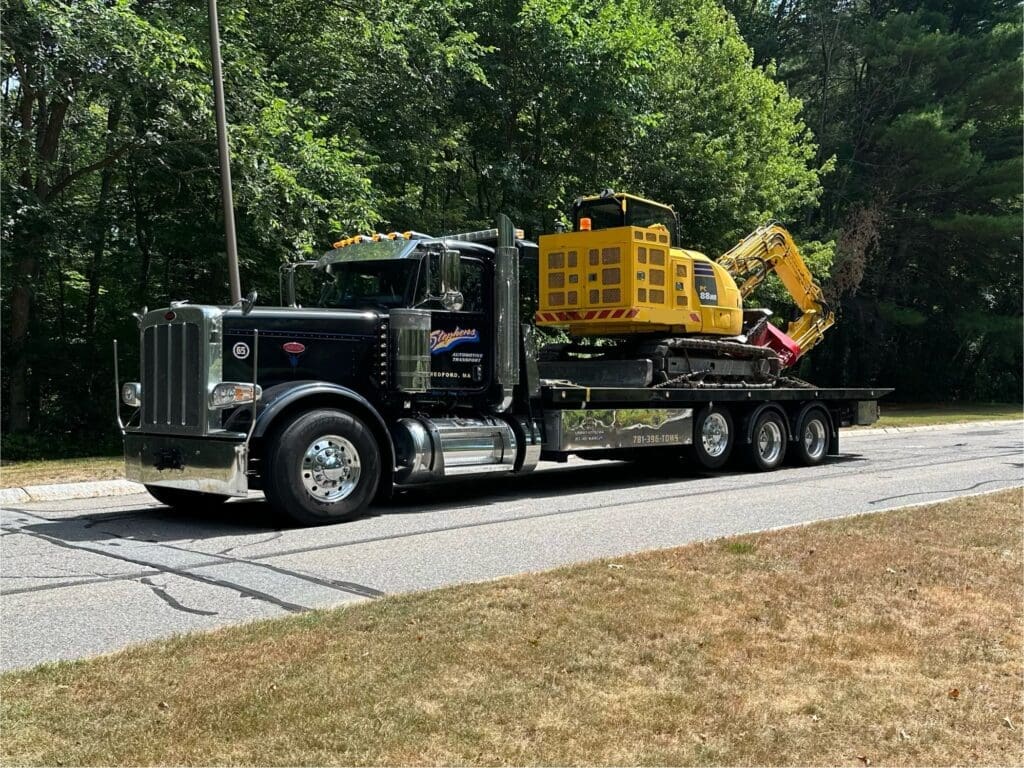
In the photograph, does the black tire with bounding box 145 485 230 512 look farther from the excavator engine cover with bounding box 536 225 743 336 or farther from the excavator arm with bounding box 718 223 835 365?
the excavator arm with bounding box 718 223 835 365

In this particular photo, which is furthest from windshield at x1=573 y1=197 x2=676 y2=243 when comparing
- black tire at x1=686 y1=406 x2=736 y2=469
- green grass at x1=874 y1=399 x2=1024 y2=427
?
green grass at x1=874 y1=399 x2=1024 y2=427

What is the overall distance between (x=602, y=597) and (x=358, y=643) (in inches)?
61.2

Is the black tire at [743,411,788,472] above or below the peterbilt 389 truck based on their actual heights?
below

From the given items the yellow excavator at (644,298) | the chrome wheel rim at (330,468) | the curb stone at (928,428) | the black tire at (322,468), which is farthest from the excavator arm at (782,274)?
the chrome wheel rim at (330,468)

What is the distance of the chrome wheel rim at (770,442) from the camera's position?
46.3 ft

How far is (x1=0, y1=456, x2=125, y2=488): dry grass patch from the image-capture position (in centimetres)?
1198

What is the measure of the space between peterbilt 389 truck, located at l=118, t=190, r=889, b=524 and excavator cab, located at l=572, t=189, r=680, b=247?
32mm

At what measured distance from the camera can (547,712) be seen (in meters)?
3.76

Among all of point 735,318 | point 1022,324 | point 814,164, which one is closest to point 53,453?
point 735,318

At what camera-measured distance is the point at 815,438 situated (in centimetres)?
1524

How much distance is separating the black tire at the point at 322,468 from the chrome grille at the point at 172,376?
2.78ft

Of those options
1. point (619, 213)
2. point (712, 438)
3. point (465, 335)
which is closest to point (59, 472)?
point (465, 335)

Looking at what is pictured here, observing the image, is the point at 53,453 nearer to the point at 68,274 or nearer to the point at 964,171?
the point at 68,274

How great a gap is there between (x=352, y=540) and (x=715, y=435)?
7066 millimetres
